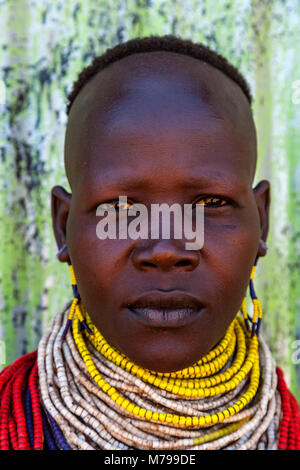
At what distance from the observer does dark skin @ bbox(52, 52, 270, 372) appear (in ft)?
3.57

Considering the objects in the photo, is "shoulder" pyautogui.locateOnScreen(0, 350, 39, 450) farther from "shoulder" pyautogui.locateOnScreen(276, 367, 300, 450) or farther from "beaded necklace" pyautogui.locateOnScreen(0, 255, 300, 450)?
"shoulder" pyautogui.locateOnScreen(276, 367, 300, 450)

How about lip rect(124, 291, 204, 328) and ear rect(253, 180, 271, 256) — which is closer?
lip rect(124, 291, 204, 328)

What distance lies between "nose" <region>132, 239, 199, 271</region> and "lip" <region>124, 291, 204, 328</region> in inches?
2.3

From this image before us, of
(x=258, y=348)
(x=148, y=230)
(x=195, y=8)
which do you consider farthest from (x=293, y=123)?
(x=148, y=230)

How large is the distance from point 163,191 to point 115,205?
130 mm

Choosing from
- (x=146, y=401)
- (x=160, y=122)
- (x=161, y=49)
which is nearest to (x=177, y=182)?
(x=160, y=122)

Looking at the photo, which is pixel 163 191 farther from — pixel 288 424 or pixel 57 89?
pixel 57 89

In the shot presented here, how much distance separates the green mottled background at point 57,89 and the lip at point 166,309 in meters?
0.85

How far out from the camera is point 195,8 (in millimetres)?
1869

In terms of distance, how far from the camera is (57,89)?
6.07 ft

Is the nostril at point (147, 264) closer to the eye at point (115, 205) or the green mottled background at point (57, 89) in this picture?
the eye at point (115, 205)

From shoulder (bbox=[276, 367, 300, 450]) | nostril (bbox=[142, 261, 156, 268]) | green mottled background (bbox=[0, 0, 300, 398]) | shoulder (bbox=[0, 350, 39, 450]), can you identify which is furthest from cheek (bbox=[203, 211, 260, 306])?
green mottled background (bbox=[0, 0, 300, 398])

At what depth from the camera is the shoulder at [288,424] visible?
48.6 inches
